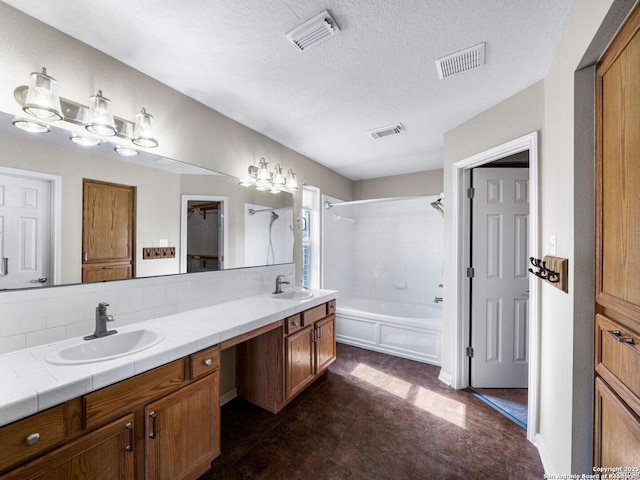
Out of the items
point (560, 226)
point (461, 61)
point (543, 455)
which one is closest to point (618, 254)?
point (560, 226)

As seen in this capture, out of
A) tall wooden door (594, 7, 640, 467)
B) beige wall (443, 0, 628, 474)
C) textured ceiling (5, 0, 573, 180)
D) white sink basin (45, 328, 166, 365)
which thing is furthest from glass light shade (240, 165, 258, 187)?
tall wooden door (594, 7, 640, 467)

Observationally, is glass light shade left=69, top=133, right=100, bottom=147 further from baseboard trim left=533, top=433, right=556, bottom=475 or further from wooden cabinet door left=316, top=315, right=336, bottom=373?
baseboard trim left=533, top=433, right=556, bottom=475

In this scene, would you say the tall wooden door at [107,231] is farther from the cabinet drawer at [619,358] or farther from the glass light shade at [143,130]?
the cabinet drawer at [619,358]

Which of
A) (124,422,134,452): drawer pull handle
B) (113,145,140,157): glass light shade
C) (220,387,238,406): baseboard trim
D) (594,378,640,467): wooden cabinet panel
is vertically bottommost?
(220,387,238,406): baseboard trim

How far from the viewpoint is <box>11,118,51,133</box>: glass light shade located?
125 centimetres

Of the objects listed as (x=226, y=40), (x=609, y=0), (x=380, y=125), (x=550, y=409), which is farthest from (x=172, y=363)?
(x=380, y=125)

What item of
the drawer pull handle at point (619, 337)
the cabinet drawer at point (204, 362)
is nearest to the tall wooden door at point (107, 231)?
the cabinet drawer at point (204, 362)

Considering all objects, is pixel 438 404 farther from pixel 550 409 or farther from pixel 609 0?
pixel 609 0

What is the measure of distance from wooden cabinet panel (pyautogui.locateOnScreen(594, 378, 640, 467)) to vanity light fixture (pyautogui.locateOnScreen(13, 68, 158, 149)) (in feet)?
8.09

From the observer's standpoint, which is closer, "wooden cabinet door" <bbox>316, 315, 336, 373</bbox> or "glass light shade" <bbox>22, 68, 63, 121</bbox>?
"glass light shade" <bbox>22, 68, 63, 121</bbox>

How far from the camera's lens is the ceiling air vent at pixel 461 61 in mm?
1506

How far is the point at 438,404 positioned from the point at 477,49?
2.51 metres

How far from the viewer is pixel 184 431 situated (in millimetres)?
1367

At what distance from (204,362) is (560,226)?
6.54 feet
